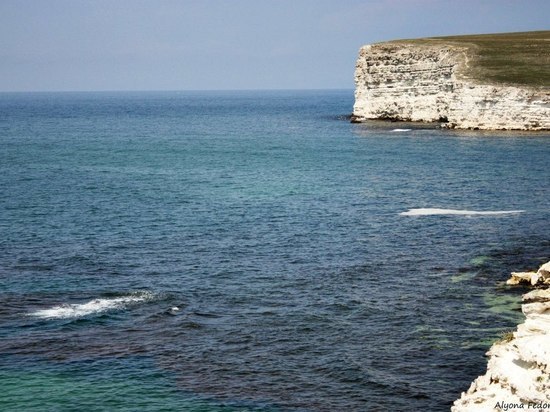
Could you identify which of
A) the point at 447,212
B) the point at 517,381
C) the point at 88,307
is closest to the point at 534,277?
the point at 517,381

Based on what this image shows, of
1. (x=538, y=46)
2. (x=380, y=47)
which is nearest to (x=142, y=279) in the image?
(x=380, y=47)

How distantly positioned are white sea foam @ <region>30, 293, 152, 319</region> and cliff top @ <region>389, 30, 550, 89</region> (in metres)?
103

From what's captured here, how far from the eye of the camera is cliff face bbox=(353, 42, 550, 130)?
5133 inches

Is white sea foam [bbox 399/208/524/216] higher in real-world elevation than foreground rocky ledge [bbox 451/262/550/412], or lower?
lower

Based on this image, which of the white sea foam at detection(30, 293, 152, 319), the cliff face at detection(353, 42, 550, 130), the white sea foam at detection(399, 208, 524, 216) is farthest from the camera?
the cliff face at detection(353, 42, 550, 130)

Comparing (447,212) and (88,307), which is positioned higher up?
(447,212)

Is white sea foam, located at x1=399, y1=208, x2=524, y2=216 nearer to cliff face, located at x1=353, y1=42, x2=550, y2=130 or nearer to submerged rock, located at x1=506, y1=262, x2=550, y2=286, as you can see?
submerged rock, located at x1=506, y1=262, x2=550, y2=286

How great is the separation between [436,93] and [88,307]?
386 feet

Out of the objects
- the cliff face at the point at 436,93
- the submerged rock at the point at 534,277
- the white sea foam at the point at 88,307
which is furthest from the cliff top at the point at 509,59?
the white sea foam at the point at 88,307

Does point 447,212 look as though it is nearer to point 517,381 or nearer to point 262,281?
point 262,281

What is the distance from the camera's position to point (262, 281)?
49250mm

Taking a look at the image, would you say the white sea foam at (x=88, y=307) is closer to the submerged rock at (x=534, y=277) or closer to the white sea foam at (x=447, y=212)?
the submerged rock at (x=534, y=277)

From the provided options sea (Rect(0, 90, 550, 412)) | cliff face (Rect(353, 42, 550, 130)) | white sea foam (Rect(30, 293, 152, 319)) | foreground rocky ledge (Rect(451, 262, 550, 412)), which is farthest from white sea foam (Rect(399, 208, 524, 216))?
cliff face (Rect(353, 42, 550, 130))

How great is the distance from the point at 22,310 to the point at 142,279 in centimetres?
854
